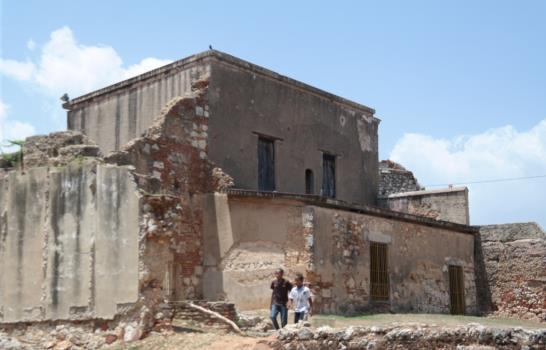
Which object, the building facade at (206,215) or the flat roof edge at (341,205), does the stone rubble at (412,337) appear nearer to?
the building facade at (206,215)

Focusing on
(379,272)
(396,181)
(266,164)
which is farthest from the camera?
(396,181)

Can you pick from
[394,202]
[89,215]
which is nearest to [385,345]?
[89,215]

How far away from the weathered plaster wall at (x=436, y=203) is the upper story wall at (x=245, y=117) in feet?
5.38

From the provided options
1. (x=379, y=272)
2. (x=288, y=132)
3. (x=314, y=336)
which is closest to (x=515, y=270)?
(x=379, y=272)

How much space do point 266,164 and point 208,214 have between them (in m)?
3.56

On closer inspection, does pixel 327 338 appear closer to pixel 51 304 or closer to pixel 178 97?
pixel 51 304

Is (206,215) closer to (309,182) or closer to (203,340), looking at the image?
(203,340)

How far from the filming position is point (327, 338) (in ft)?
42.0

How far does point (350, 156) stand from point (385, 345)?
13963mm

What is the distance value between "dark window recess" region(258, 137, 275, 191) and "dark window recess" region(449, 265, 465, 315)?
6093mm

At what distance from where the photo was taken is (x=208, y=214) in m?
19.5

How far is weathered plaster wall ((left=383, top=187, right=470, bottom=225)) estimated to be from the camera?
26.4 meters

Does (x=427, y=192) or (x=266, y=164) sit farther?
(x=427, y=192)

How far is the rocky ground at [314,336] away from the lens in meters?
11.5
